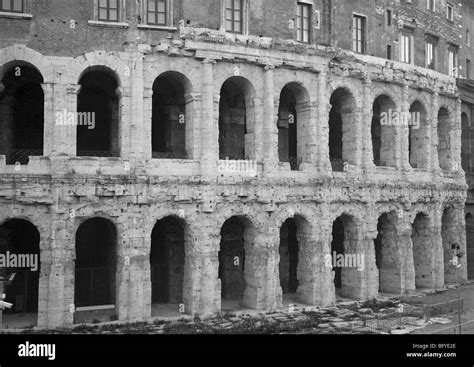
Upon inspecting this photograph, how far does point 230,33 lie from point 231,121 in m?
4.35

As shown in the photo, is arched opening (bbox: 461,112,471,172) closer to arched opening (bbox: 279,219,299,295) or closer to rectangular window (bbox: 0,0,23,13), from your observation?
arched opening (bbox: 279,219,299,295)

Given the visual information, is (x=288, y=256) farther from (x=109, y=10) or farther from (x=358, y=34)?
(x=109, y=10)

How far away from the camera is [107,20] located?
21.3 m

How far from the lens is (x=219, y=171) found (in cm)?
2245

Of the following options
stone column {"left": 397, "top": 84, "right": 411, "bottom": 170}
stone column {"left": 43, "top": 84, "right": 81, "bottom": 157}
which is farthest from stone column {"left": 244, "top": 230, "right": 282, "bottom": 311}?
stone column {"left": 397, "top": 84, "right": 411, "bottom": 170}

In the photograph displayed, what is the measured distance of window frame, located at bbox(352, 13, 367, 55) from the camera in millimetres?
26953

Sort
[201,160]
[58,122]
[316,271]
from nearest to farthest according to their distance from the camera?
[58,122] → [201,160] → [316,271]

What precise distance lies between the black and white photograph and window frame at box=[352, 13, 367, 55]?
0.28 ft

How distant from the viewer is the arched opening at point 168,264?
2458cm

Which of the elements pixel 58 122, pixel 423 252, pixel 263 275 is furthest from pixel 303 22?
pixel 423 252

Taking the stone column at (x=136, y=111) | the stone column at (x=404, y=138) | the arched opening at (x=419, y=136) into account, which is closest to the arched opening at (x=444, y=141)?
the arched opening at (x=419, y=136)

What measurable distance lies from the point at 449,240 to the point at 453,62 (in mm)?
10583

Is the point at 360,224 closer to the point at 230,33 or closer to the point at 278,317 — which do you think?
the point at 278,317
